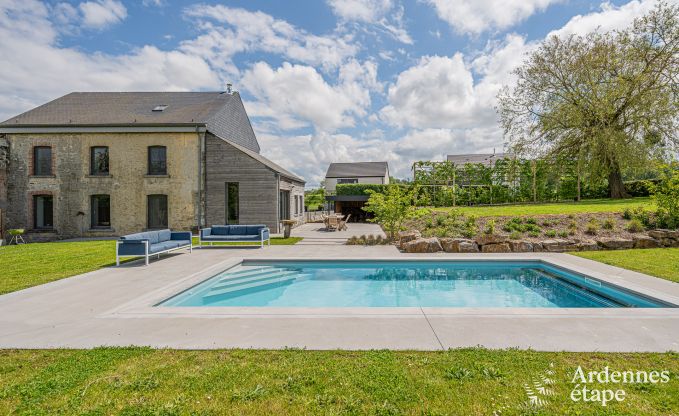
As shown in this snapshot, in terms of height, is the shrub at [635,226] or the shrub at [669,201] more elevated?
the shrub at [669,201]

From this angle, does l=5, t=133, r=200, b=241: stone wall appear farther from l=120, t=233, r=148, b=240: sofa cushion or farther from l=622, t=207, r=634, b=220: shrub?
l=622, t=207, r=634, b=220: shrub

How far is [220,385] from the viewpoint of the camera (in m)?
2.60

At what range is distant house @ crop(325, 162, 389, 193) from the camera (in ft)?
134

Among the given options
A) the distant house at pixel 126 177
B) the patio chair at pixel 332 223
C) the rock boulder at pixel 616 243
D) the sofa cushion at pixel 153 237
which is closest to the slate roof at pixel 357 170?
the patio chair at pixel 332 223

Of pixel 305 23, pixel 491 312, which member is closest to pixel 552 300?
pixel 491 312

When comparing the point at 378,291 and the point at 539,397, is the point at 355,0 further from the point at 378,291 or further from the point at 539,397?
the point at 539,397

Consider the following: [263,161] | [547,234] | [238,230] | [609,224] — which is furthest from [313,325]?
[263,161]

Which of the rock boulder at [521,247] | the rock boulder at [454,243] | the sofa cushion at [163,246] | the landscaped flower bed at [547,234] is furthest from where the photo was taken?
the rock boulder at [454,243]

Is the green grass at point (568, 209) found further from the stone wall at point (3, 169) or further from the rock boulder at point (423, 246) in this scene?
the stone wall at point (3, 169)

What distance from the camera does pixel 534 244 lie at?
9891mm

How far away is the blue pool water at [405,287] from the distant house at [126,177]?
7.66 meters

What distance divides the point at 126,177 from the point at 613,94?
85.7 feet

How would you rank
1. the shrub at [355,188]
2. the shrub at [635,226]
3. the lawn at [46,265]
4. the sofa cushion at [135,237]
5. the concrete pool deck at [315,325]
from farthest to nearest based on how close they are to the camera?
the shrub at [355,188], the shrub at [635,226], the sofa cushion at [135,237], the lawn at [46,265], the concrete pool deck at [315,325]

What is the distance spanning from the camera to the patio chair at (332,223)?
55.8 feet
